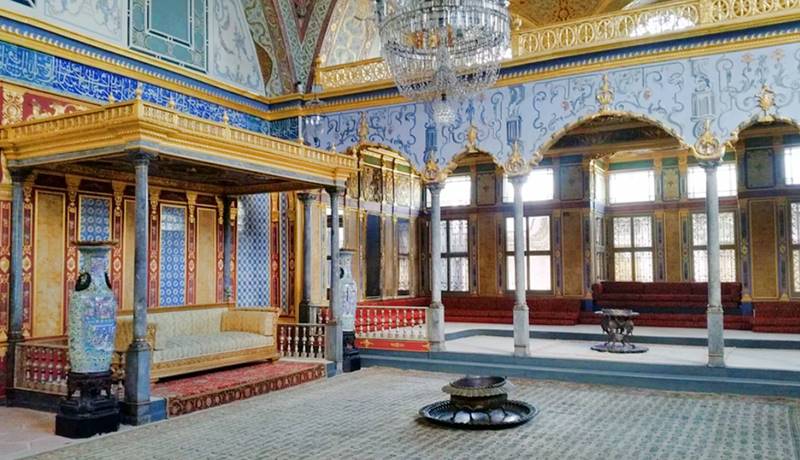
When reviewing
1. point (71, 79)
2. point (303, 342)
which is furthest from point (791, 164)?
point (71, 79)

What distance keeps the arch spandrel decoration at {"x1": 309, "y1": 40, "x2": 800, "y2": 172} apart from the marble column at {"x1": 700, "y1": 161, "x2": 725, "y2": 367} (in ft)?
1.73

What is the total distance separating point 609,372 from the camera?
8.23 meters

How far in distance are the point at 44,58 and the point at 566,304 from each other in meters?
9.39

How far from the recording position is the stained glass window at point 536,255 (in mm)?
13555

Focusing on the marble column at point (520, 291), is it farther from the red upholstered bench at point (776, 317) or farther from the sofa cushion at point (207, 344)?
the red upholstered bench at point (776, 317)

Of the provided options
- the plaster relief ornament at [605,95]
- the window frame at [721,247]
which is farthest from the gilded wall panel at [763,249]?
the plaster relief ornament at [605,95]

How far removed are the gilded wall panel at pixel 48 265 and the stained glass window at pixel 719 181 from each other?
10789 millimetres

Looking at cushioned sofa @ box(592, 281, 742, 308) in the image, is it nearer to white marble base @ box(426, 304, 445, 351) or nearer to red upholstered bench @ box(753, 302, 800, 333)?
red upholstered bench @ box(753, 302, 800, 333)

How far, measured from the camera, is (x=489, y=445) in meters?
5.33

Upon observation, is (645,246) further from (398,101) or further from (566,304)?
(398,101)

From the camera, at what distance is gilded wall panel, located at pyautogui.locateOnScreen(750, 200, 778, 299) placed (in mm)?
11820

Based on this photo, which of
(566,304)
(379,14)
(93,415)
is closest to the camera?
(93,415)

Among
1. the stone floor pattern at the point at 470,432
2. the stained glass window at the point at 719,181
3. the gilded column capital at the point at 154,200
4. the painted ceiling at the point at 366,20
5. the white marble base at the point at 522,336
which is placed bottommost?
the stone floor pattern at the point at 470,432

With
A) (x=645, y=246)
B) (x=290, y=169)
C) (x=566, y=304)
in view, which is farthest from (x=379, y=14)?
(x=645, y=246)
